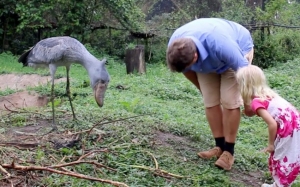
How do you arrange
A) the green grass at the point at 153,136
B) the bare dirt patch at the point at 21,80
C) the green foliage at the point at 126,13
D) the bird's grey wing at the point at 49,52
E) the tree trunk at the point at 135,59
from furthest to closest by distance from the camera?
1. the green foliage at the point at 126,13
2. the tree trunk at the point at 135,59
3. the bare dirt patch at the point at 21,80
4. the bird's grey wing at the point at 49,52
5. the green grass at the point at 153,136

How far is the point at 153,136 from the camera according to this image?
4.71 metres

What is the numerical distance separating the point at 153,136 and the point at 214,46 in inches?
51.9

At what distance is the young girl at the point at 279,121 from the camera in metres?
3.61

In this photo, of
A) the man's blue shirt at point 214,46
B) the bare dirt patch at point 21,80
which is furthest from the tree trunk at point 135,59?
the man's blue shirt at point 214,46

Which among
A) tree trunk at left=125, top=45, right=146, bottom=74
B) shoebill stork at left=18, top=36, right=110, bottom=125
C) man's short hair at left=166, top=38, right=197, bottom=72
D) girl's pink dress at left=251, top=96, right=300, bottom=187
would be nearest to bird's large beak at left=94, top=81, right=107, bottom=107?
shoebill stork at left=18, top=36, right=110, bottom=125

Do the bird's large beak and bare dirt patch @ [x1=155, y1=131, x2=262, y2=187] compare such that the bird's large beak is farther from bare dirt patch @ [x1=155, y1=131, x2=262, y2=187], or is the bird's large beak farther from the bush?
the bush

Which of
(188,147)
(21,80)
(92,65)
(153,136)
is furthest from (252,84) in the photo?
(21,80)

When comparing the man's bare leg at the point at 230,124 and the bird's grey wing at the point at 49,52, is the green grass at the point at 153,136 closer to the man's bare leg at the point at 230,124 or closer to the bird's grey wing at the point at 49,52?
the man's bare leg at the point at 230,124

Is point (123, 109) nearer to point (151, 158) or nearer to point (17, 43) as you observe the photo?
point (151, 158)

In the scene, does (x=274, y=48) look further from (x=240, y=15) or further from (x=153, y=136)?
(x=153, y=136)

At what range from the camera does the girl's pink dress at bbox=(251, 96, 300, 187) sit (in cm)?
362

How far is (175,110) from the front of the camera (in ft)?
21.6

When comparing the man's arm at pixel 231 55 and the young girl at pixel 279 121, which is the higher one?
the man's arm at pixel 231 55

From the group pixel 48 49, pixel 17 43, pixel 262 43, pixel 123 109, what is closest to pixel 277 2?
pixel 262 43
